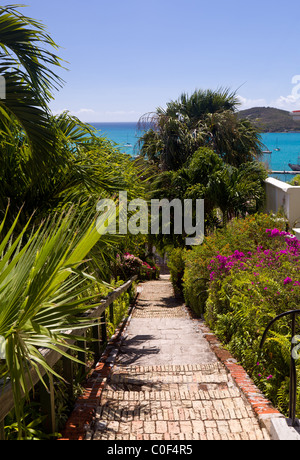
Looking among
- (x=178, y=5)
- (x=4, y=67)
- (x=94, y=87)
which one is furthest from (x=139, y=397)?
(x=94, y=87)

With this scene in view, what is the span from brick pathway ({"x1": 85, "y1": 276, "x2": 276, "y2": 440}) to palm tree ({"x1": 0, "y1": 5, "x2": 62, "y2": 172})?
2477 mm

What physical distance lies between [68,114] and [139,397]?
3599 mm

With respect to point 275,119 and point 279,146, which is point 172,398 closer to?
point 275,119

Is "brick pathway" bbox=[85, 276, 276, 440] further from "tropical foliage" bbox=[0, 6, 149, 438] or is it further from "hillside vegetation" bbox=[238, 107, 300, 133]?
"hillside vegetation" bbox=[238, 107, 300, 133]

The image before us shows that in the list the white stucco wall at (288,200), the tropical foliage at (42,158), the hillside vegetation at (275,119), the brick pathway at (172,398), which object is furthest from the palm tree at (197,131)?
the hillside vegetation at (275,119)

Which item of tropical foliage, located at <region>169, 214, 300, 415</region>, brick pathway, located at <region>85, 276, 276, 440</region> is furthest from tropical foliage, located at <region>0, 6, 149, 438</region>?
tropical foliage, located at <region>169, 214, 300, 415</region>

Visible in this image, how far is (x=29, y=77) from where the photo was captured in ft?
14.9

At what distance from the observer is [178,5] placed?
9.10 m

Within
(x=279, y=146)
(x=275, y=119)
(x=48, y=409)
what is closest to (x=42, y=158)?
(x=48, y=409)

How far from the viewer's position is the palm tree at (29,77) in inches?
175

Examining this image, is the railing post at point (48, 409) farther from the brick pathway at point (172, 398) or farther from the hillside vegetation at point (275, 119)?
the hillside vegetation at point (275, 119)

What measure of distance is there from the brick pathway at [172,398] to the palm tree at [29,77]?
248 cm

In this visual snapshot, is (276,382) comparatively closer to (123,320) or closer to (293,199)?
(123,320)

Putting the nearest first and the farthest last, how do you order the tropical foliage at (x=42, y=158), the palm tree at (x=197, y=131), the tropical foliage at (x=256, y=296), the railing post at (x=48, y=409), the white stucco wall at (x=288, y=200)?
the railing post at (x=48, y=409) → the tropical foliage at (x=256, y=296) → the tropical foliage at (x=42, y=158) → the white stucco wall at (x=288, y=200) → the palm tree at (x=197, y=131)
